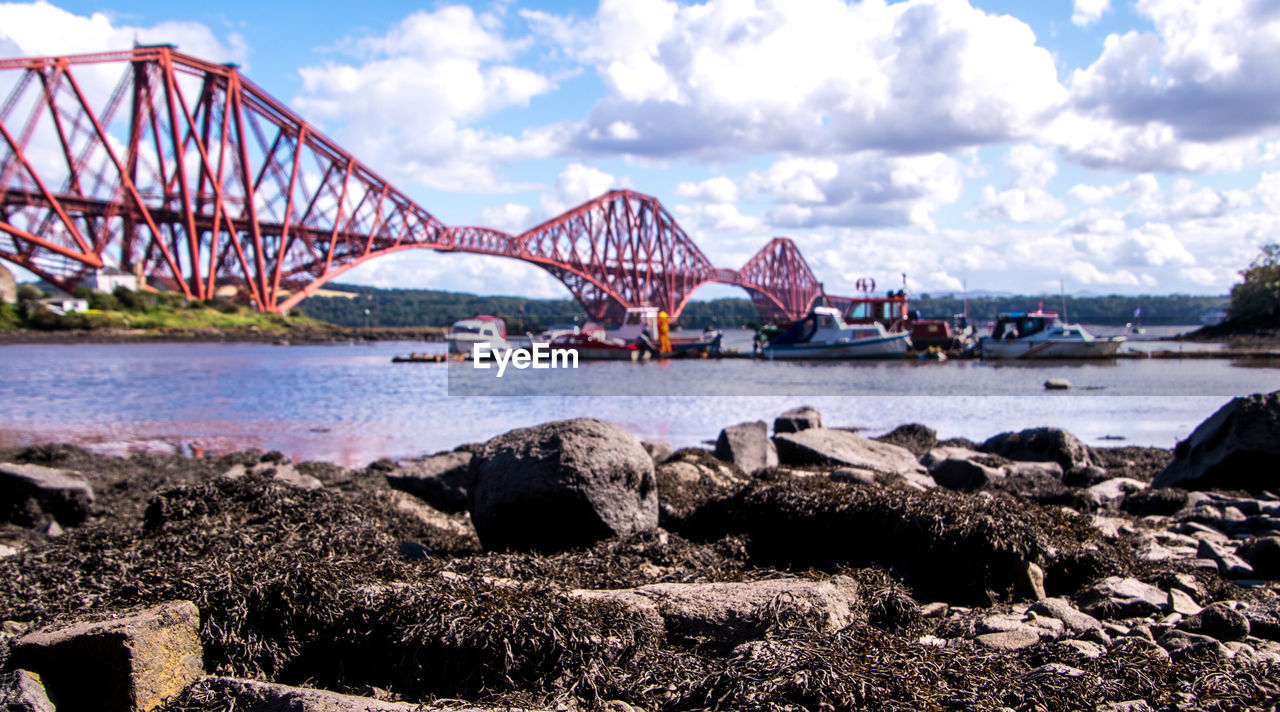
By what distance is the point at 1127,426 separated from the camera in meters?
16.7

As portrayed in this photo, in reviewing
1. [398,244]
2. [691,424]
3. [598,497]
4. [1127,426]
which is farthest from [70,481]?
[398,244]

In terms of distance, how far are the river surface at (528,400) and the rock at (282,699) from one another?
1002 cm

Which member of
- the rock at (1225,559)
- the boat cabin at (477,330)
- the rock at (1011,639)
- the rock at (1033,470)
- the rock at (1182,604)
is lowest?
the rock at (1033,470)

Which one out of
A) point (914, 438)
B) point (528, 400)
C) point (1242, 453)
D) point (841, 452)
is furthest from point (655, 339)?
point (1242, 453)

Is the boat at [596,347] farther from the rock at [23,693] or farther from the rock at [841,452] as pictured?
the rock at [23,693]

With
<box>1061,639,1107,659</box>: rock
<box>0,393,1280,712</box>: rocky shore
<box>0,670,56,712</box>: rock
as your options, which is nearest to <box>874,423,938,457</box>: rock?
<box>0,393,1280,712</box>: rocky shore

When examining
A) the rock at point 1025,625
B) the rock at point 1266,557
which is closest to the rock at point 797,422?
the rock at point 1266,557

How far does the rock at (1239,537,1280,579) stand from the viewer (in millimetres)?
5059

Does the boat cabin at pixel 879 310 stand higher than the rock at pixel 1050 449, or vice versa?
the boat cabin at pixel 879 310

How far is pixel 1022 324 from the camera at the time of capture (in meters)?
41.6

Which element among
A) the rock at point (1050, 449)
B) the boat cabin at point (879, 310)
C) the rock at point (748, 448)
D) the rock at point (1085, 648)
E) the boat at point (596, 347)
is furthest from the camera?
the boat cabin at point (879, 310)

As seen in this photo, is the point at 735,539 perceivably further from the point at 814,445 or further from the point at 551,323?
the point at 551,323

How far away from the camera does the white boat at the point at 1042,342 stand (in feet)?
131

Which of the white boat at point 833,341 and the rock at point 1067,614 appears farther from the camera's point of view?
the white boat at point 833,341
